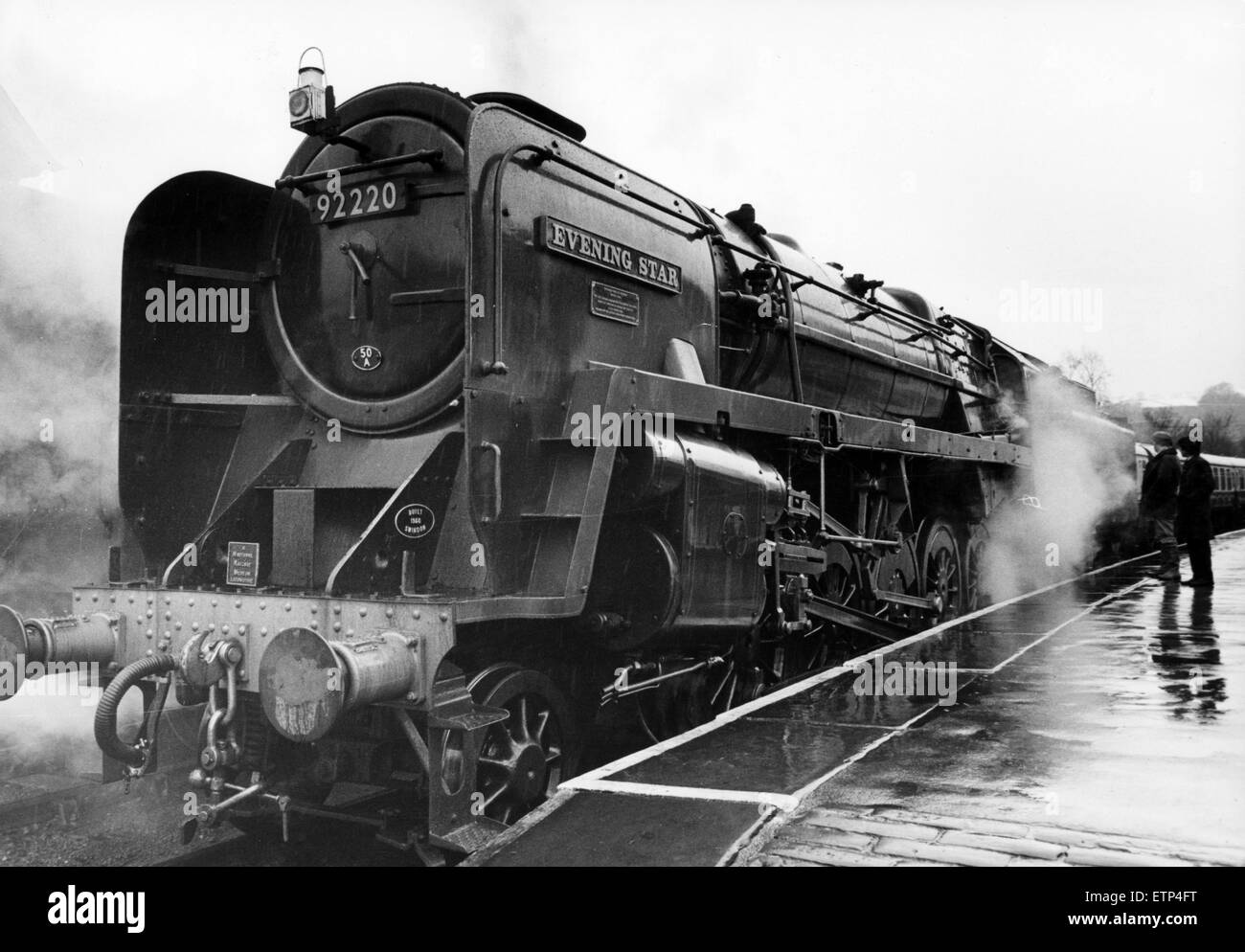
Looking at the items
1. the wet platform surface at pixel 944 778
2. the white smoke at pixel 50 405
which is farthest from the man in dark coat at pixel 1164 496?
the white smoke at pixel 50 405

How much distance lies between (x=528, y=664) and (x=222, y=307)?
219 cm

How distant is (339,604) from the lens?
3.57 m

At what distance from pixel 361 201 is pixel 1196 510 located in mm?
8547

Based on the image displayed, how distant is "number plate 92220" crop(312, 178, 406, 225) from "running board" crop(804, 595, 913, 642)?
3053 mm

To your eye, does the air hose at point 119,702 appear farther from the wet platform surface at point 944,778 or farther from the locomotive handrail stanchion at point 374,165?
the locomotive handrail stanchion at point 374,165

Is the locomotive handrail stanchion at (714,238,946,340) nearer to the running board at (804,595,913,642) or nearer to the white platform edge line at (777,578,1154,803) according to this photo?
the running board at (804,595,913,642)

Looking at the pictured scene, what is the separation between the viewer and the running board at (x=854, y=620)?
5.90 metres

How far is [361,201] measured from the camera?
4340mm

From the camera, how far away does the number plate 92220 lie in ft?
13.8

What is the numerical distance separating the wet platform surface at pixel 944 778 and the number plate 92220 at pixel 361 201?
94.7 inches

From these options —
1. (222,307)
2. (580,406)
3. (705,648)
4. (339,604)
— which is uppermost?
(222,307)

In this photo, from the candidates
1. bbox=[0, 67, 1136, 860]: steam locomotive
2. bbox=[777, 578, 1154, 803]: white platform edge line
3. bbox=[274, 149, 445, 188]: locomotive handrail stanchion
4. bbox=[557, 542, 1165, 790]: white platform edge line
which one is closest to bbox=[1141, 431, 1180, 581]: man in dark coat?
bbox=[777, 578, 1154, 803]: white platform edge line
